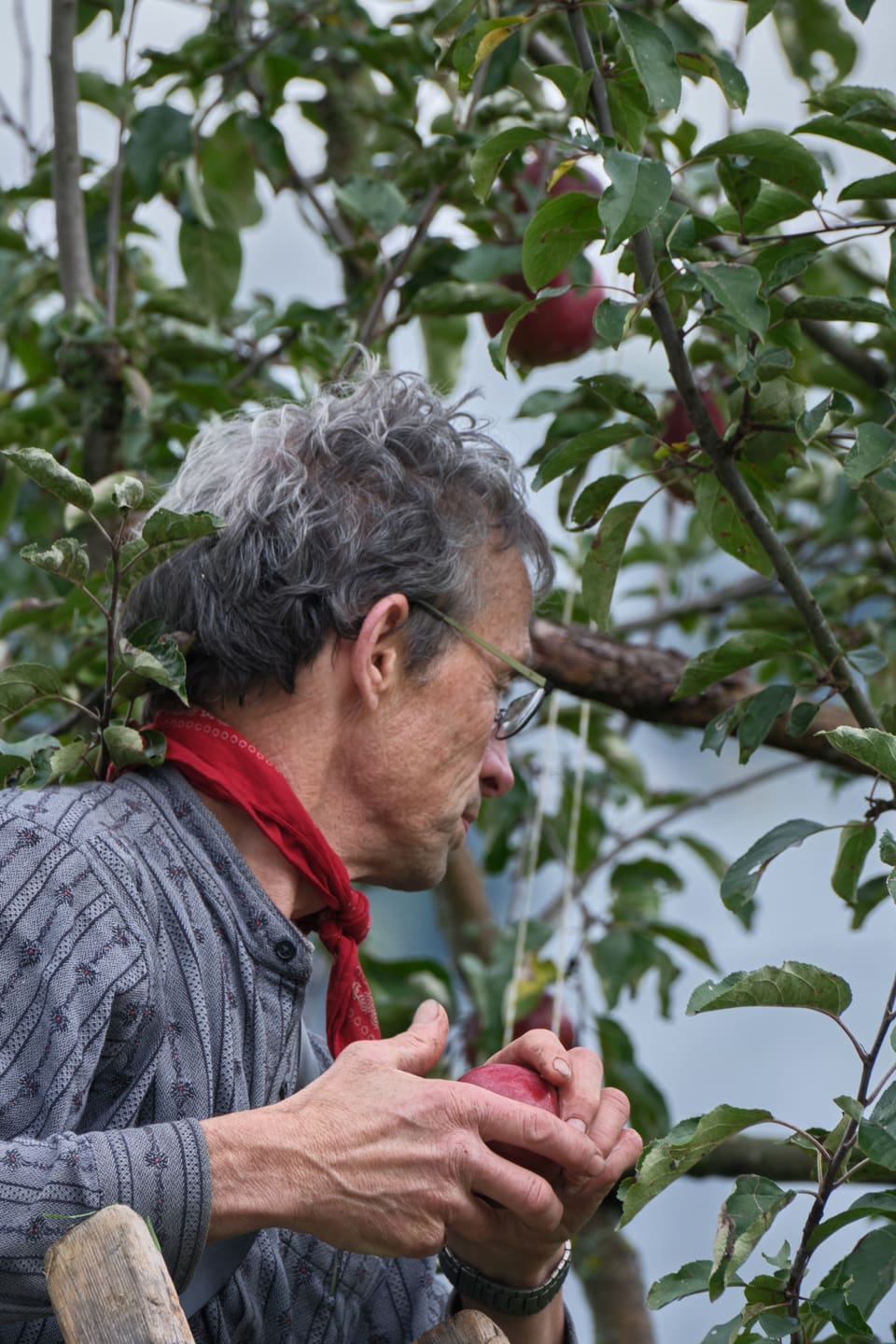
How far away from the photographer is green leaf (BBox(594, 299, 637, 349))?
1141mm

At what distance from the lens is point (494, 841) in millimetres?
2578

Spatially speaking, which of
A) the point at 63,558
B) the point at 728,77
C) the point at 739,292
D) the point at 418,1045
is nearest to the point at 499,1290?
the point at 418,1045

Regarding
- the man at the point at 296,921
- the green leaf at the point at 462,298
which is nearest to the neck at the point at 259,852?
the man at the point at 296,921

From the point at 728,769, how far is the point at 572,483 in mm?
2547

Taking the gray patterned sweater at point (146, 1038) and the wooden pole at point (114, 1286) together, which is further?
the gray patterned sweater at point (146, 1038)

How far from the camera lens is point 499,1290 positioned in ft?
3.97

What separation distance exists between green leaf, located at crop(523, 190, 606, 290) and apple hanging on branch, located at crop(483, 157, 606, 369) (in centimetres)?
78

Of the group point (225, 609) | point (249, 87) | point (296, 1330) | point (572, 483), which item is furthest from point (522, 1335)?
point (249, 87)

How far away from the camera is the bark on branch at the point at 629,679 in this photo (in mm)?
1797

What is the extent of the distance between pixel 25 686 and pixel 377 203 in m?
0.81

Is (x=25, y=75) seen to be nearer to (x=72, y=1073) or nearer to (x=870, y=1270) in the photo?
(x=72, y=1073)

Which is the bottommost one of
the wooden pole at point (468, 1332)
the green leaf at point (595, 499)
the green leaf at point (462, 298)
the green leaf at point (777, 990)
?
the wooden pole at point (468, 1332)

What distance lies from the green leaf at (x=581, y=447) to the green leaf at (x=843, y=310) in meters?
0.15

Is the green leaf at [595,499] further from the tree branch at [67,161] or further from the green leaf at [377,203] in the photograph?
the tree branch at [67,161]
